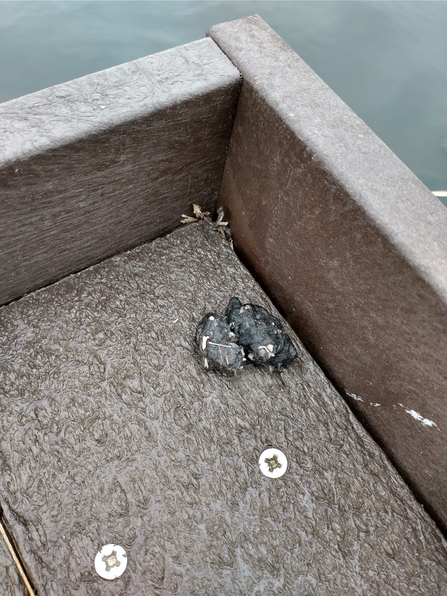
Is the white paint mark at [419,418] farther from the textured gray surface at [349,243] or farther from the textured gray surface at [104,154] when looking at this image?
the textured gray surface at [104,154]

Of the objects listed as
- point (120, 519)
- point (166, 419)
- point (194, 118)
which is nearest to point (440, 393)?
point (166, 419)

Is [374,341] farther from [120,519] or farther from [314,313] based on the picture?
Result: [120,519]

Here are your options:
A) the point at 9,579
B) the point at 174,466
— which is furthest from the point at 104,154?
the point at 9,579

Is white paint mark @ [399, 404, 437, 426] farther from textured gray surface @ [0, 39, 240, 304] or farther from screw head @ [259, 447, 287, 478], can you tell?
textured gray surface @ [0, 39, 240, 304]

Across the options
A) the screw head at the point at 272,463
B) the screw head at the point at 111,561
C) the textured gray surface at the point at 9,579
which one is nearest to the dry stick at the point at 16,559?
the textured gray surface at the point at 9,579

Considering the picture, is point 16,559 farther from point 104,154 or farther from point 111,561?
point 104,154
